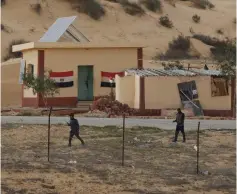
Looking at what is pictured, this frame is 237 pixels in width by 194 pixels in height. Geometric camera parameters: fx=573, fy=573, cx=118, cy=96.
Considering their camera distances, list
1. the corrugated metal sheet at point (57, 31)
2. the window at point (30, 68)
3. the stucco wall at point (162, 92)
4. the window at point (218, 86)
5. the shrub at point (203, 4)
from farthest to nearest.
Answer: the shrub at point (203, 4) < the corrugated metal sheet at point (57, 31) < the window at point (30, 68) < the window at point (218, 86) < the stucco wall at point (162, 92)

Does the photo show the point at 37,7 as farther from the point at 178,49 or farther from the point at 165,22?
the point at 178,49

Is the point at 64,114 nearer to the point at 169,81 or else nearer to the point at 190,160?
the point at 169,81

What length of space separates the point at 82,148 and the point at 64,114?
10759mm

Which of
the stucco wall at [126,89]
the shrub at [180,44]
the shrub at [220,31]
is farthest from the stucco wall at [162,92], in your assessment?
the shrub at [220,31]

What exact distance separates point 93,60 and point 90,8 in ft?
85.6

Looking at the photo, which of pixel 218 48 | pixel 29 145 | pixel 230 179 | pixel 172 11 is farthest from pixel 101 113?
pixel 172 11

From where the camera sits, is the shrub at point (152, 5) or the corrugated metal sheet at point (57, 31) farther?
the shrub at point (152, 5)

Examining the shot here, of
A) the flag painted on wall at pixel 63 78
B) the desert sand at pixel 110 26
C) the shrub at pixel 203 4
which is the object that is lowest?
the flag painted on wall at pixel 63 78

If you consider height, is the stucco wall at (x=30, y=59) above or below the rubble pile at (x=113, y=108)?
above

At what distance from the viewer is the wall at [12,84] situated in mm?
30531

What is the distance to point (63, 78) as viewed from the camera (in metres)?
27.4

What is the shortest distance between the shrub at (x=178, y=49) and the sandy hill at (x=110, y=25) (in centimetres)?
58

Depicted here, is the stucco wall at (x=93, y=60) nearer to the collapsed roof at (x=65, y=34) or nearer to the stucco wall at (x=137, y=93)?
the stucco wall at (x=137, y=93)

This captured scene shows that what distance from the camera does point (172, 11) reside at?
207ft
